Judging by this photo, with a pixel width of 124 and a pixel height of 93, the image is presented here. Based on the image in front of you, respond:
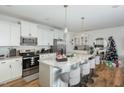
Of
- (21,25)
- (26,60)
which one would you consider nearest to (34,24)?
(21,25)

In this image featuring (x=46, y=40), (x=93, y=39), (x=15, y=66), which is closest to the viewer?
(x=15, y=66)

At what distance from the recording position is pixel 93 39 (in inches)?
267

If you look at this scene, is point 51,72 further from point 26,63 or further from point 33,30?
point 33,30

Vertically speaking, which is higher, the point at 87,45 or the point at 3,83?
the point at 87,45

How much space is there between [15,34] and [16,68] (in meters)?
1.20

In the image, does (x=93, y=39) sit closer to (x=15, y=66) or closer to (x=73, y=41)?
(x=73, y=41)

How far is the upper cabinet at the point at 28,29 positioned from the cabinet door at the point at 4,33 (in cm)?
56

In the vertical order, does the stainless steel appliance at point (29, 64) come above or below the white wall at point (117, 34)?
below

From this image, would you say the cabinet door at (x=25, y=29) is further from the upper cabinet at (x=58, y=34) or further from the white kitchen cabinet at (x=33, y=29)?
the upper cabinet at (x=58, y=34)

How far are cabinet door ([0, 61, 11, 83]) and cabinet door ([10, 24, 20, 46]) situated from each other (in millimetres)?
795

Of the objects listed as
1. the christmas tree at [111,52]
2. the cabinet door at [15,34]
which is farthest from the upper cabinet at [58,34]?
the christmas tree at [111,52]

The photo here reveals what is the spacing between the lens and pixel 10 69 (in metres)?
3.19

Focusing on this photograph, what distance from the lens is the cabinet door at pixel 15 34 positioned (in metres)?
3.56
